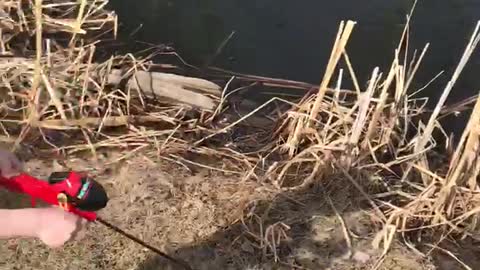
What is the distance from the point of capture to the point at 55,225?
172 centimetres

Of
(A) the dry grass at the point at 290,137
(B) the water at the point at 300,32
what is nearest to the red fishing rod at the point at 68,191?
(A) the dry grass at the point at 290,137

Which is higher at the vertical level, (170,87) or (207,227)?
(170,87)

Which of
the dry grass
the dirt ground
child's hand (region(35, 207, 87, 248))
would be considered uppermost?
child's hand (region(35, 207, 87, 248))

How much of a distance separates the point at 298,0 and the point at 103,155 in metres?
1.50

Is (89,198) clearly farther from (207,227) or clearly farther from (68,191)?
(207,227)

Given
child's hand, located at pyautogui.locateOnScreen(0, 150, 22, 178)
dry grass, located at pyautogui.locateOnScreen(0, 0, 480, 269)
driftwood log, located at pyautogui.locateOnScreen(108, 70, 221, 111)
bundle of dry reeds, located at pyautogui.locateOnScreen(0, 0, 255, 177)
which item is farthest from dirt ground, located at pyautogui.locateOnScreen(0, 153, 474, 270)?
child's hand, located at pyautogui.locateOnScreen(0, 150, 22, 178)

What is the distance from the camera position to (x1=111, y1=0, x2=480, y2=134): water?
3.90 m

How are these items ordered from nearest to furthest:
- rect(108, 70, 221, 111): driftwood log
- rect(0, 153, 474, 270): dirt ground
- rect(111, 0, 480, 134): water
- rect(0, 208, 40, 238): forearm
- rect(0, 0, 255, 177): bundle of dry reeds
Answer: rect(0, 208, 40, 238): forearm → rect(0, 153, 474, 270): dirt ground → rect(0, 0, 255, 177): bundle of dry reeds → rect(108, 70, 221, 111): driftwood log → rect(111, 0, 480, 134): water

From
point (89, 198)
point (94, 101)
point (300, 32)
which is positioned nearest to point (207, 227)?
point (94, 101)

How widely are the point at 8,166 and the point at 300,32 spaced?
2.43 metres

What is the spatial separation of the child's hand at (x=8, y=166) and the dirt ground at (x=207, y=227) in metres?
0.89

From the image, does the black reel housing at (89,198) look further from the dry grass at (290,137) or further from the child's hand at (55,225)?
the dry grass at (290,137)

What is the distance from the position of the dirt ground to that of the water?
0.97 meters

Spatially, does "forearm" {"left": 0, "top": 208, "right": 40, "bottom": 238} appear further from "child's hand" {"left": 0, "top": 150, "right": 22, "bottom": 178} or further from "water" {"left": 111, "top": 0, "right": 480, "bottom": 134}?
"water" {"left": 111, "top": 0, "right": 480, "bottom": 134}
